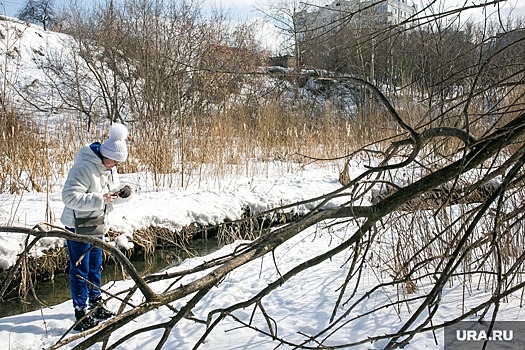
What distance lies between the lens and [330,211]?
0.97m

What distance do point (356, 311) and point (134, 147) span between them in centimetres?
563

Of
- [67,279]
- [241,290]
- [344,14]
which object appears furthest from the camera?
[67,279]

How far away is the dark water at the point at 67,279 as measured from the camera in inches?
152

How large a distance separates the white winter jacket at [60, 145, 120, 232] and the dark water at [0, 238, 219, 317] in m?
0.52

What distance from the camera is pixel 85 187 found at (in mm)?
3174

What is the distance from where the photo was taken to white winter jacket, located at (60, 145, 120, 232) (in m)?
3.09

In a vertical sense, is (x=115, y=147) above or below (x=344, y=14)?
below

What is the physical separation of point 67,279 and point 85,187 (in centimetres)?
182

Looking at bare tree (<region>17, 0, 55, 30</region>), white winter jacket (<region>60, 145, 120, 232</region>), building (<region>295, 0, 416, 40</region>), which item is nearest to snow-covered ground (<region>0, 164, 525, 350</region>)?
building (<region>295, 0, 416, 40</region>)

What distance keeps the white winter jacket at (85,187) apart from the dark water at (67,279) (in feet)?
1.71

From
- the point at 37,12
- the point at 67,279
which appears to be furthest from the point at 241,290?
the point at 37,12

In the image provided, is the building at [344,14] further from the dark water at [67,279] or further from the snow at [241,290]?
the dark water at [67,279]

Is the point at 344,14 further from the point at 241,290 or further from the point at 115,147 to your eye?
the point at 241,290

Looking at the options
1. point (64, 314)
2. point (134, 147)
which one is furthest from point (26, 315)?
point (134, 147)
